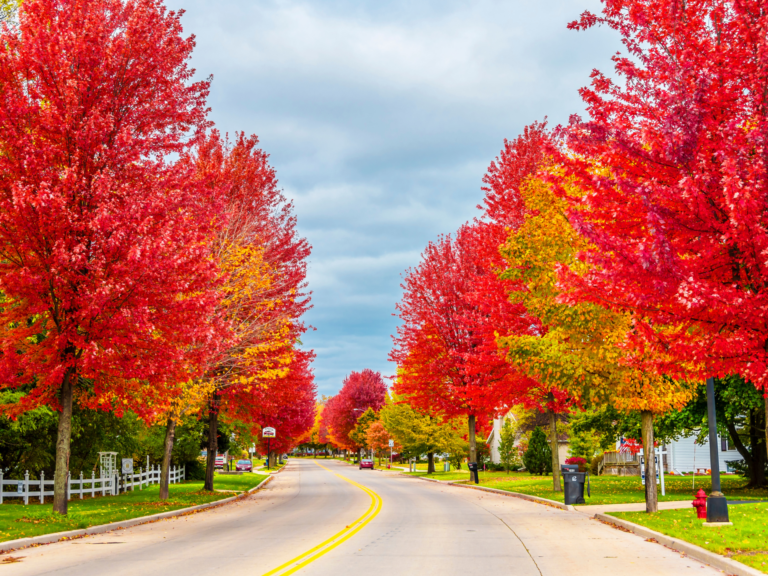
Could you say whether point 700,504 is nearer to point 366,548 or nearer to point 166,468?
point 366,548

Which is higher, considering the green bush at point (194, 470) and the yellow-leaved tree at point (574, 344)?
the yellow-leaved tree at point (574, 344)

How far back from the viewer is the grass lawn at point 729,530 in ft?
33.8

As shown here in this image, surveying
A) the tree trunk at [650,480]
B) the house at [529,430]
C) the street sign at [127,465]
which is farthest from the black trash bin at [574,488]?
the house at [529,430]

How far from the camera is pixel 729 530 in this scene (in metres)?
12.8

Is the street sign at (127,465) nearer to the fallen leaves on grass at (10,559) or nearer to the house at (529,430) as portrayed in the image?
the fallen leaves on grass at (10,559)

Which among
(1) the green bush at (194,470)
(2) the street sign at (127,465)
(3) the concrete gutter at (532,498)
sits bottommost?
(1) the green bush at (194,470)

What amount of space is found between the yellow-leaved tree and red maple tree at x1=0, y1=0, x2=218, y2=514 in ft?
28.8

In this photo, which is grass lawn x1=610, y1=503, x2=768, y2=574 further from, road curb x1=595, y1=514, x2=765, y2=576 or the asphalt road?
the asphalt road

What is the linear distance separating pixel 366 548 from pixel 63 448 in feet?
27.8

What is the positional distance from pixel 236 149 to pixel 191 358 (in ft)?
49.1

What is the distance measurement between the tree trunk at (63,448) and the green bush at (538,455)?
105 ft

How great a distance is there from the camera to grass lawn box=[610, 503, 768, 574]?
1030 centimetres

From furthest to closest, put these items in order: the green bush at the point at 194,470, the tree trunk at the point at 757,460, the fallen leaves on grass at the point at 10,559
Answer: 1. the green bush at the point at 194,470
2. the tree trunk at the point at 757,460
3. the fallen leaves on grass at the point at 10,559

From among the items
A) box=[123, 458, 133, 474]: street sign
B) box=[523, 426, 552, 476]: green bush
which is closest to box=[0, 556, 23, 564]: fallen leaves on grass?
box=[123, 458, 133, 474]: street sign
